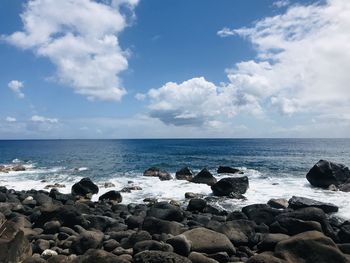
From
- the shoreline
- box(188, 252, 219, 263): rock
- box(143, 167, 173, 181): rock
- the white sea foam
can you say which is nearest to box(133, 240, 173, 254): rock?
the shoreline

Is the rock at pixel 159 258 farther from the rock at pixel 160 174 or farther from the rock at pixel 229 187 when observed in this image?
the rock at pixel 160 174

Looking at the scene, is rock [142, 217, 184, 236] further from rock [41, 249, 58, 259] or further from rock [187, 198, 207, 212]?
rock [187, 198, 207, 212]

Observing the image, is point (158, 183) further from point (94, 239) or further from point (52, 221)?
point (94, 239)

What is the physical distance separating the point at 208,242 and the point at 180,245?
41.7 inches

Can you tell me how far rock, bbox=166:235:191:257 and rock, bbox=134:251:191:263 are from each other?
1.52 m

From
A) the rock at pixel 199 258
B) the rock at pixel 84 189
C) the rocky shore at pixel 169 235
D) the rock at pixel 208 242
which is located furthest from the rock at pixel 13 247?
the rock at pixel 84 189

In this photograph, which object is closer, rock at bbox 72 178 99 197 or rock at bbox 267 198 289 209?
rock at bbox 267 198 289 209

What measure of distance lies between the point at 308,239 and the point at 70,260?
696 cm

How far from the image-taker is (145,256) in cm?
1036

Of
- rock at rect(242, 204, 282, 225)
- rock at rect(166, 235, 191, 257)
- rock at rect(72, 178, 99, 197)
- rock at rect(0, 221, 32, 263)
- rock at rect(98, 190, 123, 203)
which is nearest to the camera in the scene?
rock at rect(0, 221, 32, 263)

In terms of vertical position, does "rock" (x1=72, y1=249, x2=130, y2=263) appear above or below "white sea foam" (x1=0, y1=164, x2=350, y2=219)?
above

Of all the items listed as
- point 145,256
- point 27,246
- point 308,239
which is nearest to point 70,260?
point 27,246

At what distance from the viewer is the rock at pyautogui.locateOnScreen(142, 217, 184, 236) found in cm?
1398

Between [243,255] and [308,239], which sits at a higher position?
[308,239]
